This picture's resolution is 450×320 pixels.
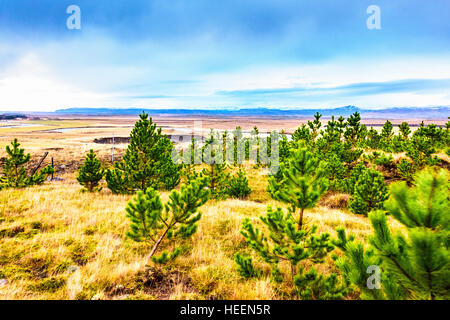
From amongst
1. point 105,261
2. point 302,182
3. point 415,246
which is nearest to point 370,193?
point 302,182

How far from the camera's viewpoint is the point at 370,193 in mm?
11109

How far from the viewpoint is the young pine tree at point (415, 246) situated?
1.75m

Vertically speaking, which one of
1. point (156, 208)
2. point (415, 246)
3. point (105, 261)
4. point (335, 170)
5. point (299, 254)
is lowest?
point (105, 261)

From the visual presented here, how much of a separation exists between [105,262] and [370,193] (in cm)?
1154

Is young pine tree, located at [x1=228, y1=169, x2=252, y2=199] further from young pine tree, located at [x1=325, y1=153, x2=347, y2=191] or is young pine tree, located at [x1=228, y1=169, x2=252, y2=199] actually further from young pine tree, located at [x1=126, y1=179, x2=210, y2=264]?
young pine tree, located at [x1=126, y1=179, x2=210, y2=264]

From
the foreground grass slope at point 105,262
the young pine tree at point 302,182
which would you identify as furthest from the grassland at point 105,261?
the young pine tree at point 302,182

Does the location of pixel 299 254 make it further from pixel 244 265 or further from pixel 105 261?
pixel 105 261

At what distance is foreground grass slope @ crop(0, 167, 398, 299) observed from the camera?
3971 mm

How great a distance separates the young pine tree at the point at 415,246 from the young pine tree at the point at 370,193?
10.0 metres

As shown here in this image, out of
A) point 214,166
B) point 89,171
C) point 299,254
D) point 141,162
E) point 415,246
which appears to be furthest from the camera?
point 214,166

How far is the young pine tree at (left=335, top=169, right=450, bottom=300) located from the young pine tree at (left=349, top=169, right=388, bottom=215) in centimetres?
1002

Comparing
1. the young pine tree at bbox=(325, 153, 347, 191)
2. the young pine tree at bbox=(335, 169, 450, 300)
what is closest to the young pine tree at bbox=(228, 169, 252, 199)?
the young pine tree at bbox=(325, 153, 347, 191)
